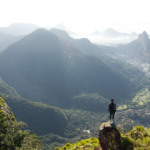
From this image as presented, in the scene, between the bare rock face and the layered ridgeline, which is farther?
the layered ridgeline

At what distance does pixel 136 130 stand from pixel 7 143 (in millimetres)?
22214

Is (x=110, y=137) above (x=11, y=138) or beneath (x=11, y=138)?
above

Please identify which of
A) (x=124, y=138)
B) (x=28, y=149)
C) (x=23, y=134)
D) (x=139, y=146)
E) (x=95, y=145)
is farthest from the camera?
(x=23, y=134)

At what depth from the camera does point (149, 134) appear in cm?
2553

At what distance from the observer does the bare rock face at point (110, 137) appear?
2403 centimetres

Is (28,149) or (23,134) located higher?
(23,134)

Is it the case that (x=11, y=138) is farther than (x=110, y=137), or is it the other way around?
(x=11, y=138)

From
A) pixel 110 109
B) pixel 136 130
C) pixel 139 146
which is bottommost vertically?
pixel 139 146

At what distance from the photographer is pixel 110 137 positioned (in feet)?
81.3

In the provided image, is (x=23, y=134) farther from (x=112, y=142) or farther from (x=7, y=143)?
(x=112, y=142)

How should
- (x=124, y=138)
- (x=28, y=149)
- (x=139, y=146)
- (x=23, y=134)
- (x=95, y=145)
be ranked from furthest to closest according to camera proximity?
(x=23, y=134)
(x=95, y=145)
(x=28, y=149)
(x=124, y=138)
(x=139, y=146)

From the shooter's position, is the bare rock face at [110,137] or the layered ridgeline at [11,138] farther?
the layered ridgeline at [11,138]

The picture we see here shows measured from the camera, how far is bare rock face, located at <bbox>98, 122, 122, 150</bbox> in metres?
24.0

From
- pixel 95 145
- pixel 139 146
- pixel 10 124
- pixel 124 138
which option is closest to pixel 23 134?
pixel 10 124
